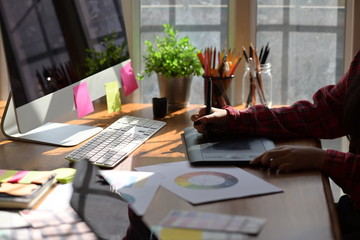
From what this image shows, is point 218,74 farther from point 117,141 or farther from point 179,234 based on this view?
point 179,234

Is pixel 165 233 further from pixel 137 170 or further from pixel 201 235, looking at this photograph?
pixel 137 170

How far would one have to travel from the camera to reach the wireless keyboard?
4.83ft

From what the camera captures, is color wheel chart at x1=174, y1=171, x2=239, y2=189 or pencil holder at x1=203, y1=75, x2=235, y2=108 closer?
color wheel chart at x1=174, y1=171, x2=239, y2=189

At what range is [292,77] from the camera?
2340mm

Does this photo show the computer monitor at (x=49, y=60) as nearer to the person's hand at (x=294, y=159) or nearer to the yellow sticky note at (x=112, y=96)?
the yellow sticky note at (x=112, y=96)

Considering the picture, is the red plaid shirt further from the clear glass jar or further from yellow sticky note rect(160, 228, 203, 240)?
yellow sticky note rect(160, 228, 203, 240)

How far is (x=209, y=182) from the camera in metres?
1.25

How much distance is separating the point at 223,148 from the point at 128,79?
72 centimetres

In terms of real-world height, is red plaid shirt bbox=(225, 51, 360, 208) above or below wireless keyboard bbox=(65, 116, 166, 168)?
above

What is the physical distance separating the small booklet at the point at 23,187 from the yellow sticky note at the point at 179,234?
32 centimetres

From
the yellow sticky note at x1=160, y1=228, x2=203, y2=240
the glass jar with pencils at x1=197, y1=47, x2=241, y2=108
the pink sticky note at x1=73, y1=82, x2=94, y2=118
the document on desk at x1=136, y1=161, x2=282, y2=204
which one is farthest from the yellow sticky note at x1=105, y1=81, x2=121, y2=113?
the yellow sticky note at x1=160, y1=228, x2=203, y2=240

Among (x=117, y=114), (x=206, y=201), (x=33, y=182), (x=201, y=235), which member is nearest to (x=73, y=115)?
(x=117, y=114)

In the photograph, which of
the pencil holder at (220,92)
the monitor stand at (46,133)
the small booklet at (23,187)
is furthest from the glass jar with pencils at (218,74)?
the small booklet at (23,187)

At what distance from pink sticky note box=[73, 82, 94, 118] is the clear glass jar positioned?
607 mm
